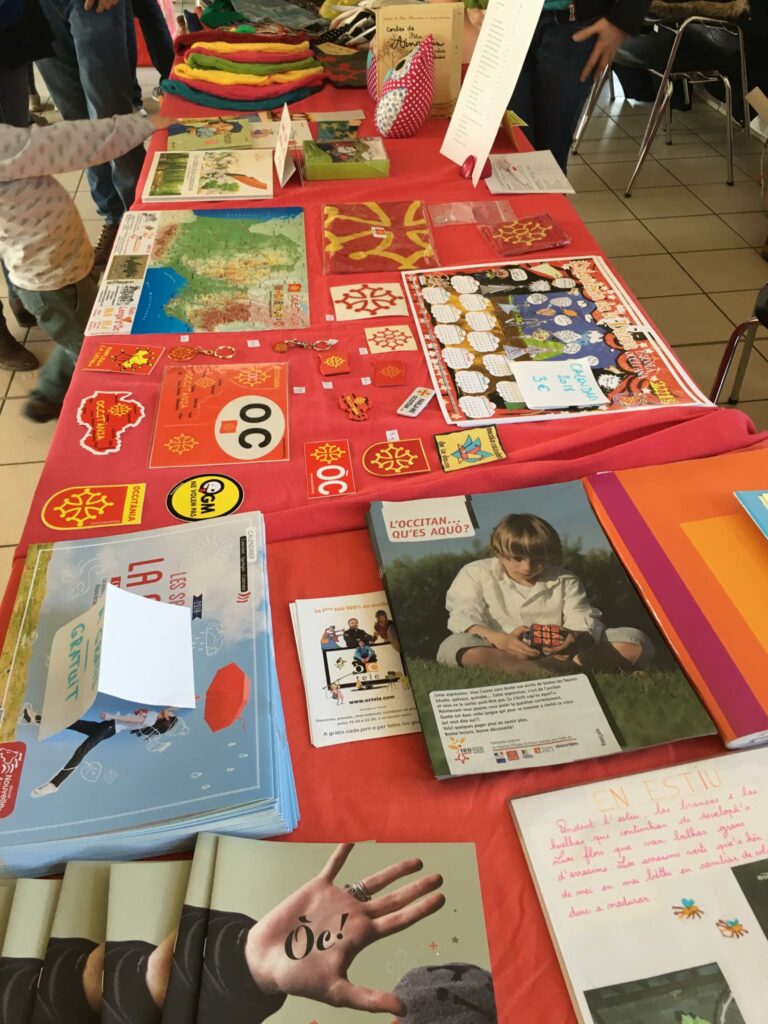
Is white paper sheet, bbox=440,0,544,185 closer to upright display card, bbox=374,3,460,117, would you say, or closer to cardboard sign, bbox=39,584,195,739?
upright display card, bbox=374,3,460,117

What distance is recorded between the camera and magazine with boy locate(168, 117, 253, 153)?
180cm

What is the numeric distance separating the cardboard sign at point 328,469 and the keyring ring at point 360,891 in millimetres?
499

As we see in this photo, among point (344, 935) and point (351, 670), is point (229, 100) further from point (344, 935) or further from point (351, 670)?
point (344, 935)

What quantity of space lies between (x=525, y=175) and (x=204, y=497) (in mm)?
1182

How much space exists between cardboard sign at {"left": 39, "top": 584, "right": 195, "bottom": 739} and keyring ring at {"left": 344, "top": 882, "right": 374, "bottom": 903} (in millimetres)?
217

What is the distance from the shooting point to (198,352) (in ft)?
4.08

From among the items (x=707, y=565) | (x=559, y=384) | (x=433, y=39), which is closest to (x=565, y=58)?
(x=433, y=39)

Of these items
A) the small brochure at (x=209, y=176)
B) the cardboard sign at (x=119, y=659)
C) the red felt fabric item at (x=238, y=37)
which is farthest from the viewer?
the red felt fabric item at (x=238, y=37)

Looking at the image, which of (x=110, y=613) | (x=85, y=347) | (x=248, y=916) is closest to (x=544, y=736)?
(x=248, y=916)

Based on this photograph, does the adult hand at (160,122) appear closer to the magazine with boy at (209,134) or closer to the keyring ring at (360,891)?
the magazine with boy at (209,134)

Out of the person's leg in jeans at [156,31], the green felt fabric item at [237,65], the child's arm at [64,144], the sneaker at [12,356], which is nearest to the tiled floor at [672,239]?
the sneaker at [12,356]

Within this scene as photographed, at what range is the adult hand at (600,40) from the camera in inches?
80.4

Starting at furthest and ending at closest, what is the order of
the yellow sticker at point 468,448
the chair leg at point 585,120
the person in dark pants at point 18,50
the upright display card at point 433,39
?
the chair leg at point 585,120 → the person in dark pants at point 18,50 → the upright display card at point 433,39 → the yellow sticker at point 468,448

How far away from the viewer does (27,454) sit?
84.5 inches
